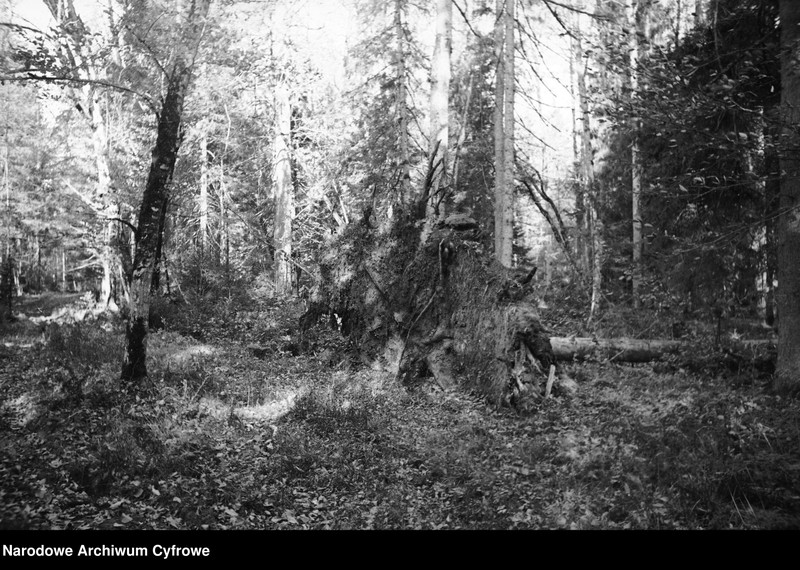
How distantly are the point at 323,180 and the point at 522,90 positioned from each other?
927cm

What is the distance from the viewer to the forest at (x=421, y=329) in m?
5.94

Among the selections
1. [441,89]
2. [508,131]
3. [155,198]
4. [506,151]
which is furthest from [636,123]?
[155,198]

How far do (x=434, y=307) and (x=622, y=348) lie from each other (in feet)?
16.0

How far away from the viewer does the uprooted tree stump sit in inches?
364

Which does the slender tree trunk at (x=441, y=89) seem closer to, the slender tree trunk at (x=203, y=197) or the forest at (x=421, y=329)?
the forest at (x=421, y=329)

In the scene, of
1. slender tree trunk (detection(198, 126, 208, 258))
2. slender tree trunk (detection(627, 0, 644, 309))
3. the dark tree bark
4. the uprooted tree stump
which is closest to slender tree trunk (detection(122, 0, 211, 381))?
the dark tree bark

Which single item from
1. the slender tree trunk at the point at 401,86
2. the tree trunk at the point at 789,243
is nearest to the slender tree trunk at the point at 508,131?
the slender tree trunk at the point at 401,86

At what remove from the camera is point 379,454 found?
287 inches

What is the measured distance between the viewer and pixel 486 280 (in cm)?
1041

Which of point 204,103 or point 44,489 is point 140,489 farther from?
point 204,103

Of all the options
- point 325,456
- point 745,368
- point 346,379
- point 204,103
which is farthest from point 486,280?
point 204,103

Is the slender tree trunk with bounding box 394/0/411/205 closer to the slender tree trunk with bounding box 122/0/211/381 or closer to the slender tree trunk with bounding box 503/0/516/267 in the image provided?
the slender tree trunk with bounding box 503/0/516/267

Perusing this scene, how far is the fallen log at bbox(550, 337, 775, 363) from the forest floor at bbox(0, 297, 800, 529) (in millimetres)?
1469

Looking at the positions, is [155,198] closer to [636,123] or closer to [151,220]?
[151,220]
